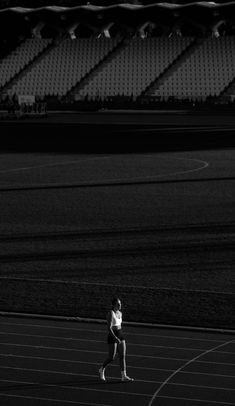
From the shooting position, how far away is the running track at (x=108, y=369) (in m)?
19.6

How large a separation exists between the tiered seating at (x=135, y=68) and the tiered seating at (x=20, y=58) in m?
12.4

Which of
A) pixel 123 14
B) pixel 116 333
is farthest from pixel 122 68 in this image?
pixel 116 333

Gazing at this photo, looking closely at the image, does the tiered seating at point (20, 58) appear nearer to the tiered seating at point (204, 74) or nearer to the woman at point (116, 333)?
the tiered seating at point (204, 74)

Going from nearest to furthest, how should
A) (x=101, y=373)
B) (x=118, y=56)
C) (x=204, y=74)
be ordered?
(x=101, y=373)
(x=204, y=74)
(x=118, y=56)

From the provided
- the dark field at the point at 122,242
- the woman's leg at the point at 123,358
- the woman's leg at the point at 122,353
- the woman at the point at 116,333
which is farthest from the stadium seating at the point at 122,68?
the woman at the point at 116,333

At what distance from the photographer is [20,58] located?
146 metres

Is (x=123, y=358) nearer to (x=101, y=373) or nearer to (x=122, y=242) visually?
(x=101, y=373)

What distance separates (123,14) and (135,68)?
7562mm

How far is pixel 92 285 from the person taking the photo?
29469mm

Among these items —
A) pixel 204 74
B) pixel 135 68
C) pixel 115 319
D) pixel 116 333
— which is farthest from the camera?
pixel 135 68

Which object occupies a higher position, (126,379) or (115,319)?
(115,319)

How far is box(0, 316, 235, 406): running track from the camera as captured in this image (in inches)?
771

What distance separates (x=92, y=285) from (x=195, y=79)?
10412 cm

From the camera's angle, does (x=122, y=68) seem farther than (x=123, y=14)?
No
